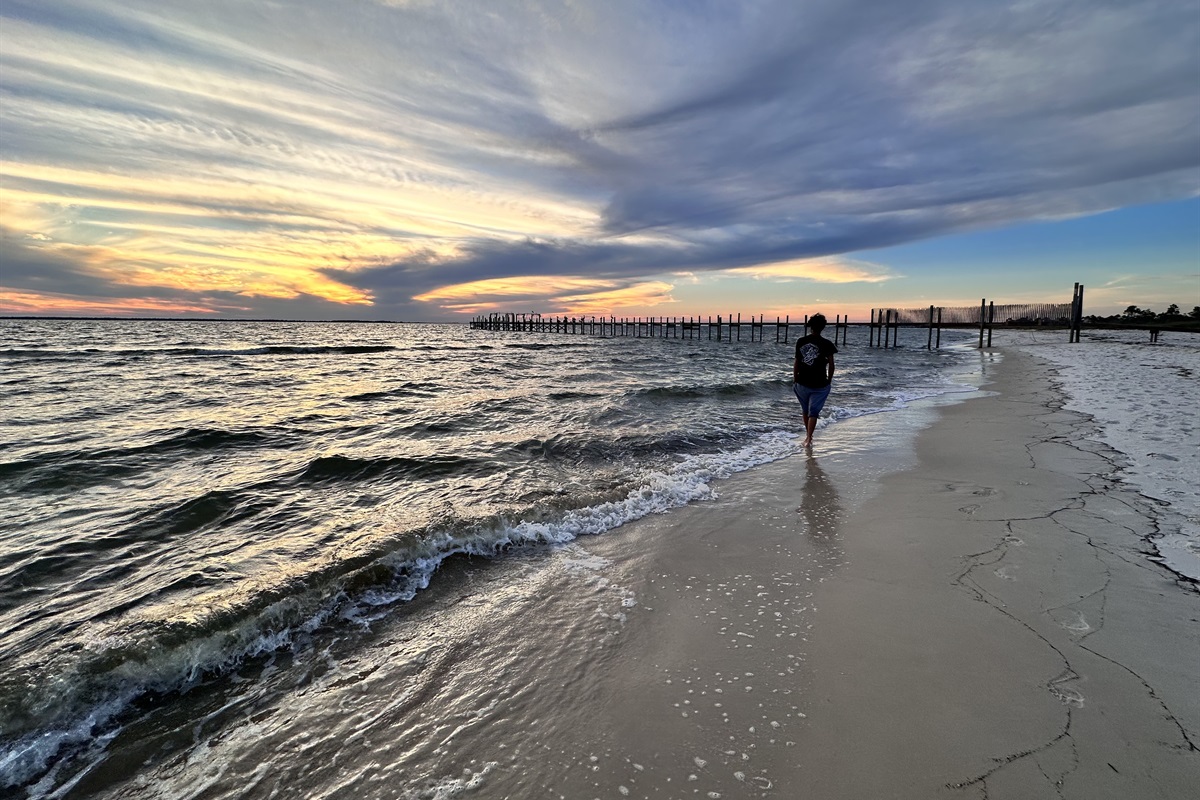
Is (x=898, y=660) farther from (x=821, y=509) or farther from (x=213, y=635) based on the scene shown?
(x=213, y=635)

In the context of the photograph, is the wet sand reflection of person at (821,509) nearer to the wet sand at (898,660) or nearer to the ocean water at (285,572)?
the wet sand at (898,660)

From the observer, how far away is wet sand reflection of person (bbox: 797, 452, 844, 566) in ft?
16.0

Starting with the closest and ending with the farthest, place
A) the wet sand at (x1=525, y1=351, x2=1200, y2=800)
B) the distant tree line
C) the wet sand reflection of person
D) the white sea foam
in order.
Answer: the wet sand at (x1=525, y1=351, x2=1200, y2=800)
the white sea foam
the wet sand reflection of person
the distant tree line

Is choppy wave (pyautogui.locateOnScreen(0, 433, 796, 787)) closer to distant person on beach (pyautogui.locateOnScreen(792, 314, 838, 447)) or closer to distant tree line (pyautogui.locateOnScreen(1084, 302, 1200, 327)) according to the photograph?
distant person on beach (pyautogui.locateOnScreen(792, 314, 838, 447))

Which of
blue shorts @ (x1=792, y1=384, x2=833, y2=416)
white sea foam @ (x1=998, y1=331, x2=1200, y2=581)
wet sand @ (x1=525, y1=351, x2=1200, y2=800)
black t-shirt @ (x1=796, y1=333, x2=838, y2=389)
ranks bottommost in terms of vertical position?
wet sand @ (x1=525, y1=351, x2=1200, y2=800)

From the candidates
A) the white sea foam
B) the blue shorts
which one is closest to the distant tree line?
the white sea foam

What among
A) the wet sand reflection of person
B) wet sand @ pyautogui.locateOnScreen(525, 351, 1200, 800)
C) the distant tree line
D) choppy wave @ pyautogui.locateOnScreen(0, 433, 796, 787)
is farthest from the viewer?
the distant tree line

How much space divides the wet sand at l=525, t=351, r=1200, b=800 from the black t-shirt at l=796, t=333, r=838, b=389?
3.77 metres

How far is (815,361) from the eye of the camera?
9.06 meters

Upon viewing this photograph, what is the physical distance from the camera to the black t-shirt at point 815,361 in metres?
8.97

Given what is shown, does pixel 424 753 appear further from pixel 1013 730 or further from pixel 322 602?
pixel 1013 730

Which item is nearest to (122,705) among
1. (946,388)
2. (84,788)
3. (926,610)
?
(84,788)

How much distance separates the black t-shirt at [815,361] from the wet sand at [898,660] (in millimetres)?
3774

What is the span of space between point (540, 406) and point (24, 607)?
32.2ft
